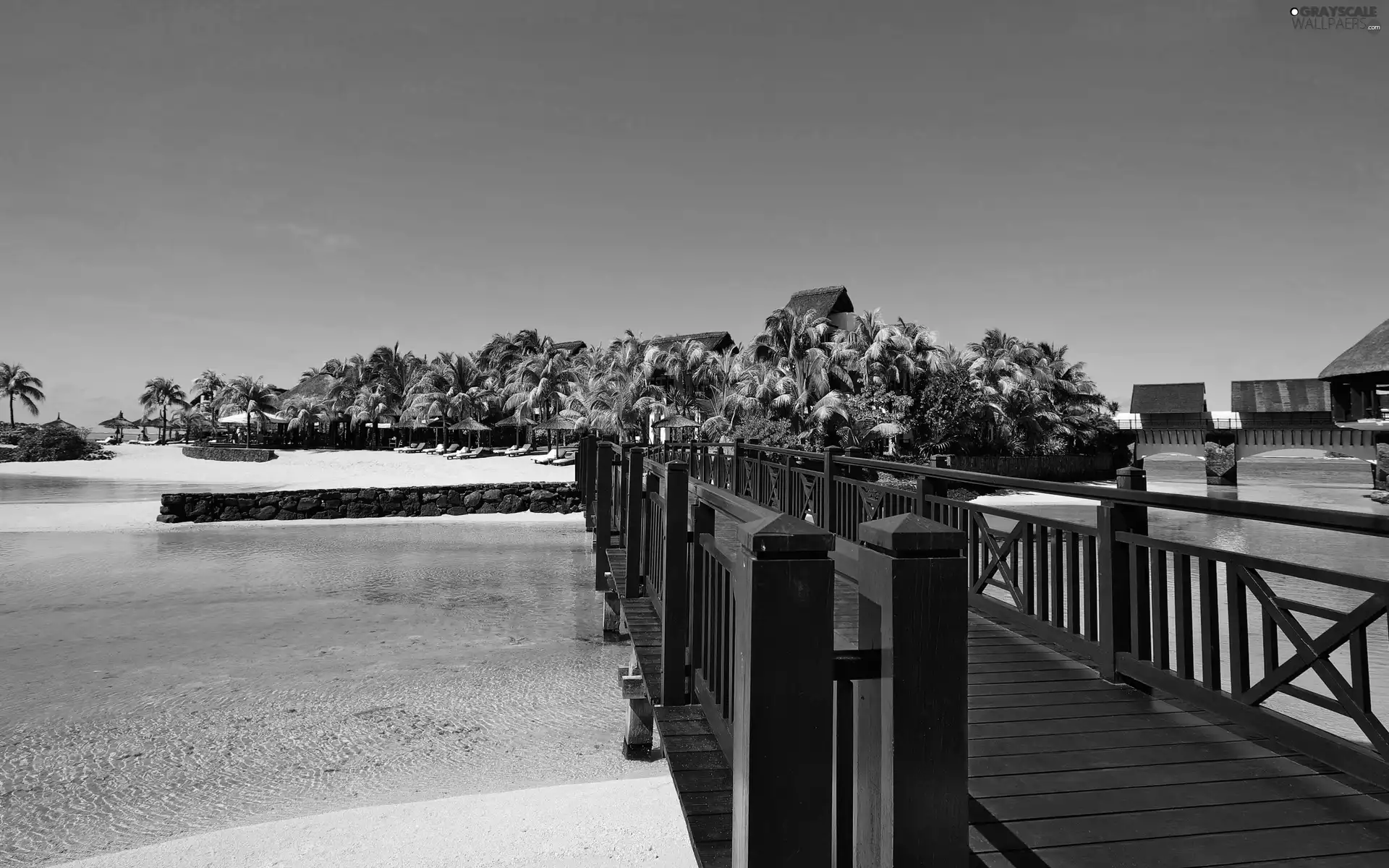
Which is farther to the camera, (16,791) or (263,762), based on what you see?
(263,762)

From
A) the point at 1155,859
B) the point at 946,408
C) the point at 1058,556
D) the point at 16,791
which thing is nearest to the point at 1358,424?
the point at 946,408

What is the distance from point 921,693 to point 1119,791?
6.00ft

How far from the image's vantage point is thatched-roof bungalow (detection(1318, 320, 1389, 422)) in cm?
2867

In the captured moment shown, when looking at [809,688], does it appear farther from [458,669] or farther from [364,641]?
[364,641]

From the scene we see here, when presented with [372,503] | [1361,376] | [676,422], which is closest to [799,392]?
[676,422]

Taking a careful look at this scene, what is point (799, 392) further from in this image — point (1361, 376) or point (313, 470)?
point (313, 470)

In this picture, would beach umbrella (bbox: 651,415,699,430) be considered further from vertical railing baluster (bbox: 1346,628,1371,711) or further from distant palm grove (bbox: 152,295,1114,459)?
vertical railing baluster (bbox: 1346,628,1371,711)

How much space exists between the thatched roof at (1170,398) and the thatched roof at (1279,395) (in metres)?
3.11

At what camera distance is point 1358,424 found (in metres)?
30.2

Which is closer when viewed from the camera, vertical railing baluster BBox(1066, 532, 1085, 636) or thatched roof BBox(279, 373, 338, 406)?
vertical railing baluster BBox(1066, 532, 1085, 636)

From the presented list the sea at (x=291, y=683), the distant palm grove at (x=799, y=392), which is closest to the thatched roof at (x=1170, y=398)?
the distant palm grove at (x=799, y=392)

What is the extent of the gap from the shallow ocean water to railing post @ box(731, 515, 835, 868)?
5.10 m

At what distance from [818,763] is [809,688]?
7.3 inches

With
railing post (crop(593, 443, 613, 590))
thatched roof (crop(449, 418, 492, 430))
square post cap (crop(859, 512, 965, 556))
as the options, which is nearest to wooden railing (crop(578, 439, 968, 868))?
square post cap (crop(859, 512, 965, 556))
